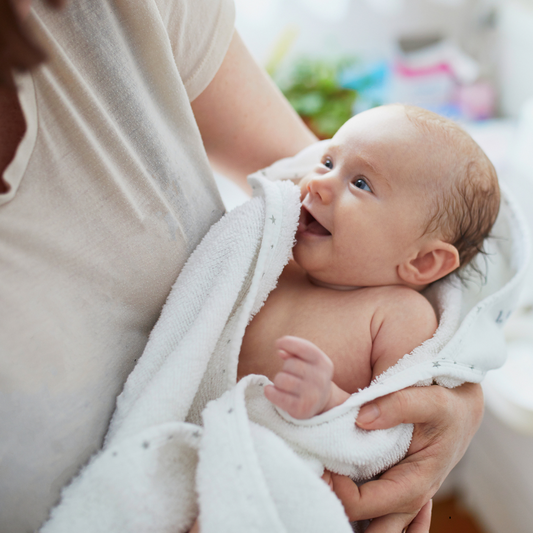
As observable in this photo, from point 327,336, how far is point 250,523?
0.98 feet

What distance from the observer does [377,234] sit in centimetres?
75

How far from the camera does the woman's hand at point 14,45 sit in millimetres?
339

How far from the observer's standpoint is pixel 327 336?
740mm

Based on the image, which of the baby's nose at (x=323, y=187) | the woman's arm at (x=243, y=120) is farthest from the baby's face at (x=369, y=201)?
the woman's arm at (x=243, y=120)

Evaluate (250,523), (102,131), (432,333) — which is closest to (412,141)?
(432,333)

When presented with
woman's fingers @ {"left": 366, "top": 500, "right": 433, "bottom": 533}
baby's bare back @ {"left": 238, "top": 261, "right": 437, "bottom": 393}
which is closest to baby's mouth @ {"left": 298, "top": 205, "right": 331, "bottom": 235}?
baby's bare back @ {"left": 238, "top": 261, "right": 437, "bottom": 393}

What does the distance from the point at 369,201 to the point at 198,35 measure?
13.7 inches

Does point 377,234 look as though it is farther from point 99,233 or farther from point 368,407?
point 99,233

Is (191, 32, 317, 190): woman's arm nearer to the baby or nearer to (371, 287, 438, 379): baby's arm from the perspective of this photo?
the baby

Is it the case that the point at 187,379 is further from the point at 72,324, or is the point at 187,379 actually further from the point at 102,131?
the point at 102,131

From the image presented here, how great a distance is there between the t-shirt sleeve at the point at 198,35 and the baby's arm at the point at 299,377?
0.42m

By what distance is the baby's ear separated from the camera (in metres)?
0.77

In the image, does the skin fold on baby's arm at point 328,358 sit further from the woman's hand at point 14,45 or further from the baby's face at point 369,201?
the woman's hand at point 14,45

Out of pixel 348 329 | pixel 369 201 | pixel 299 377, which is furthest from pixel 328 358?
pixel 369 201
